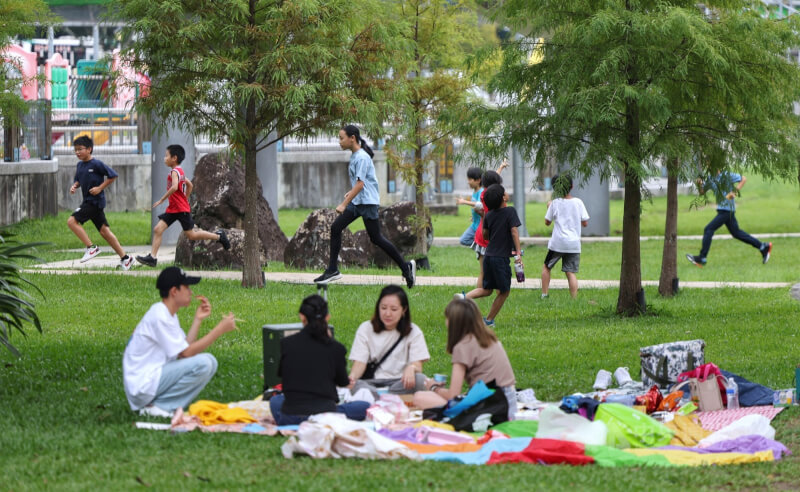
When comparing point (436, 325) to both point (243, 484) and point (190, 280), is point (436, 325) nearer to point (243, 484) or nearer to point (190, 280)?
point (190, 280)

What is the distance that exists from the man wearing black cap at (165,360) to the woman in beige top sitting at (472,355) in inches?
58.2

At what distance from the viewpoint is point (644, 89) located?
38.3ft

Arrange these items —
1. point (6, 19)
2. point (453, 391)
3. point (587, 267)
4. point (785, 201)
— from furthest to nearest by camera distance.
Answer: point (785, 201), point (587, 267), point (6, 19), point (453, 391)

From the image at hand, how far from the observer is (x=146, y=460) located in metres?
6.82

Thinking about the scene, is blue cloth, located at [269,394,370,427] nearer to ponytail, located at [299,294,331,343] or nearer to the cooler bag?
ponytail, located at [299,294,331,343]

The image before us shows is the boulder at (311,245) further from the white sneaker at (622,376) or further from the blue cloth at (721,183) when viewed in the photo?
the white sneaker at (622,376)

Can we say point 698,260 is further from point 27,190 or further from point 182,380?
point 182,380

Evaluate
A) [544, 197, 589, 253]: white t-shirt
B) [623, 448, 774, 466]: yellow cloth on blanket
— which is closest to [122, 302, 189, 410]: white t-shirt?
[623, 448, 774, 466]: yellow cloth on blanket

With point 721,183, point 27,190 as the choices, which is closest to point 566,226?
point 721,183

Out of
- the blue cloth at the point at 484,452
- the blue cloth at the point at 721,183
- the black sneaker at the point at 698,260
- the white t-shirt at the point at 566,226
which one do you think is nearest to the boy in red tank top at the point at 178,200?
the white t-shirt at the point at 566,226

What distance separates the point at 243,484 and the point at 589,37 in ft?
22.3

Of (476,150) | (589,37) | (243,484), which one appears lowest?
(243,484)

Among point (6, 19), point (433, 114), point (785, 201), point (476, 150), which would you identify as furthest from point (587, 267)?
point (785, 201)

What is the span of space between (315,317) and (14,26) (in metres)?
12.6
